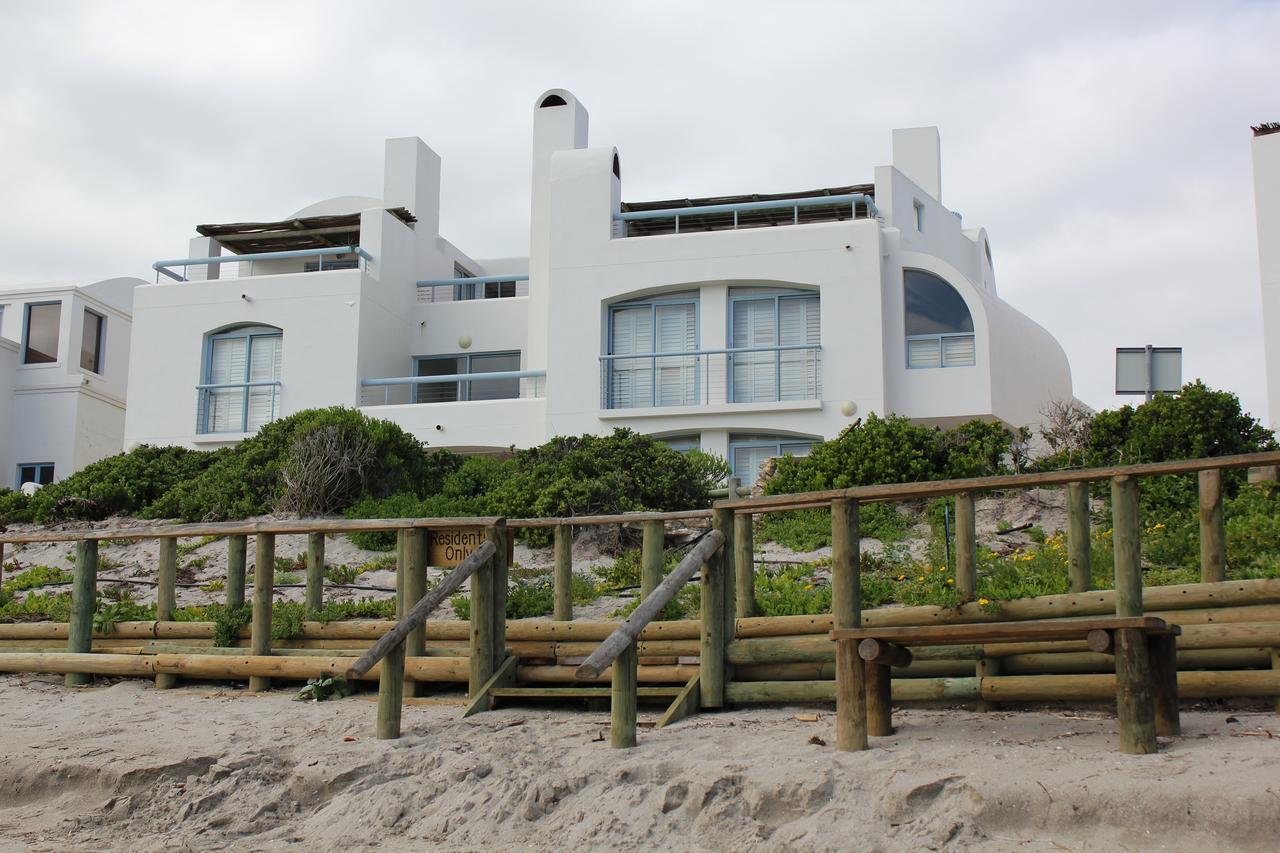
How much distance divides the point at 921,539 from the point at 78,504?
14.0 metres

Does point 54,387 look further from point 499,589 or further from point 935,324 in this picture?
point 499,589

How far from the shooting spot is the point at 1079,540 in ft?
30.1

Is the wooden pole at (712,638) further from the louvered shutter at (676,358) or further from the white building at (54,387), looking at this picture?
the white building at (54,387)

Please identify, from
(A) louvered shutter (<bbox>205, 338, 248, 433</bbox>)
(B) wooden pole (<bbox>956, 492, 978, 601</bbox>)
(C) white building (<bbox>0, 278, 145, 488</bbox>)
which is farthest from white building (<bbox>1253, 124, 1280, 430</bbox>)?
(C) white building (<bbox>0, 278, 145, 488</bbox>)

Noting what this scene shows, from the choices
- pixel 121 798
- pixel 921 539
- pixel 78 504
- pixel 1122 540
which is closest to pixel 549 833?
pixel 121 798

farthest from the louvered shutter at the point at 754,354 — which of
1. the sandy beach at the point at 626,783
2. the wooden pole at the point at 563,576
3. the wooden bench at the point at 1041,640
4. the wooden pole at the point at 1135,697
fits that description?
the wooden pole at the point at 1135,697

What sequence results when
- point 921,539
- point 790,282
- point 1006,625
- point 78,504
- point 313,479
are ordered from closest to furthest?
point 1006,625 < point 921,539 < point 313,479 < point 78,504 < point 790,282

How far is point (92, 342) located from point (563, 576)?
81.3 ft

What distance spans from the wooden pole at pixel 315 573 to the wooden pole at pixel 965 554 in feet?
18.5

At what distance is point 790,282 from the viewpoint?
23.9m

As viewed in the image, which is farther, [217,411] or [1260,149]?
[217,411]

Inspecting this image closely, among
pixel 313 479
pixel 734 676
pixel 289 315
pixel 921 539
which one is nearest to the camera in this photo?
pixel 734 676

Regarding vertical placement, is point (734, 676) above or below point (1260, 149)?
below

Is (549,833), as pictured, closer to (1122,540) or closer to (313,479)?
(1122,540)
